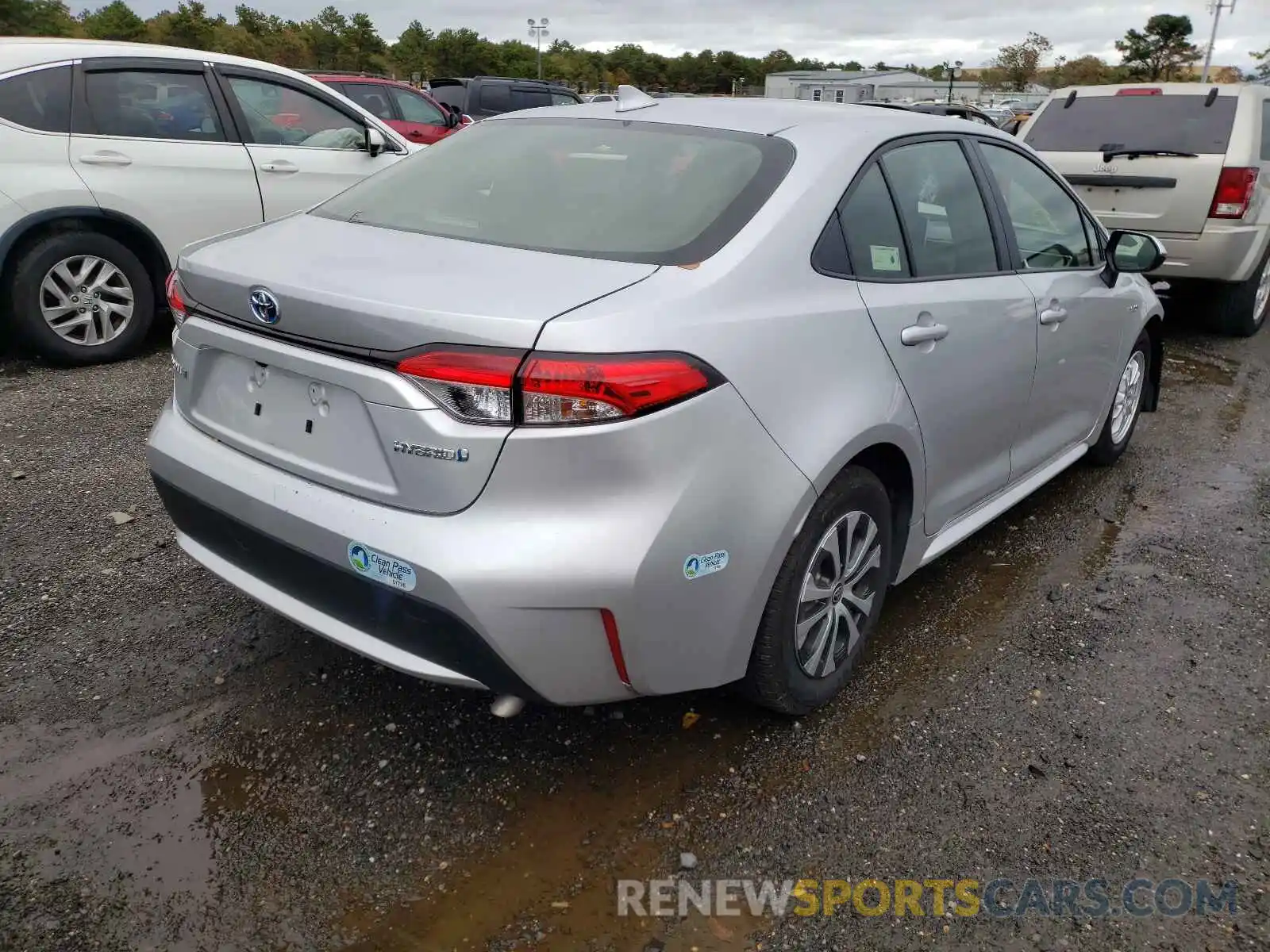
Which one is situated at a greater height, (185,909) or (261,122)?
(261,122)

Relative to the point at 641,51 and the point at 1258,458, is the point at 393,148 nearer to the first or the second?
the point at 1258,458

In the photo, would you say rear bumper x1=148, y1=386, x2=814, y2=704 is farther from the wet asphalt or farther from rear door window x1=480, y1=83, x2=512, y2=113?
rear door window x1=480, y1=83, x2=512, y2=113

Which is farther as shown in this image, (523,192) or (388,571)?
(523,192)

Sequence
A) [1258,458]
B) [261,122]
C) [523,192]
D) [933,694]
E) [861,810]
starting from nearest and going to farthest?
[861,810] → [523,192] → [933,694] → [1258,458] → [261,122]

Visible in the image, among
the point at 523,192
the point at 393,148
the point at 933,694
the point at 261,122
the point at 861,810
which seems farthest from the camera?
the point at 393,148

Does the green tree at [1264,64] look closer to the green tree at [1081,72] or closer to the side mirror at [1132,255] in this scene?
the green tree at [1081,72]

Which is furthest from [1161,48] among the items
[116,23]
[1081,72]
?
[116,23]

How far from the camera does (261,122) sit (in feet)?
20.9

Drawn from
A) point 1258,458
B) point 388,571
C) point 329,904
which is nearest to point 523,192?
point 388,571

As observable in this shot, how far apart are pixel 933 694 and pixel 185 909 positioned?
2.10 metres

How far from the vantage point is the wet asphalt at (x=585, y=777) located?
217cm

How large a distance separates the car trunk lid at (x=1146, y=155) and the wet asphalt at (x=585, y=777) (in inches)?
164

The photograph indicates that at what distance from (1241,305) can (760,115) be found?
6.30 meters

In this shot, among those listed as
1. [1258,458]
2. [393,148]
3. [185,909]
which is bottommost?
[1258,458]
